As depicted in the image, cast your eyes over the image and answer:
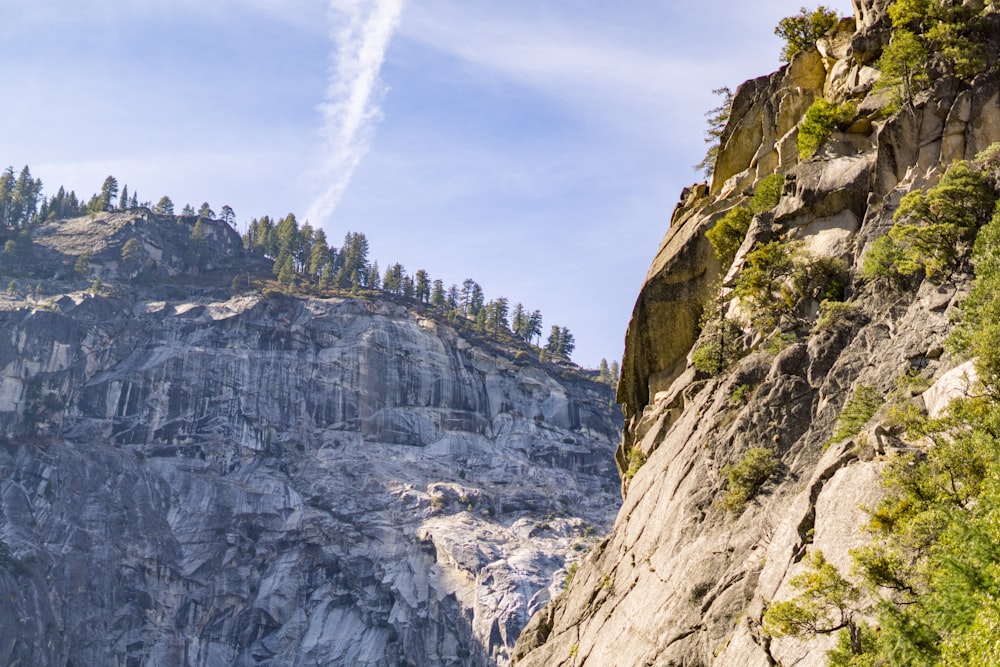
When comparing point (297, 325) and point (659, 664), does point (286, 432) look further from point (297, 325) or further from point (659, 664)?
point (659, 664)

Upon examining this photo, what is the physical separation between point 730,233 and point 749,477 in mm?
15158

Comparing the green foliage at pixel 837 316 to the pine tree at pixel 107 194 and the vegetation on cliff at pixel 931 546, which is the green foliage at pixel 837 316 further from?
the pine tree at pixel 107 194

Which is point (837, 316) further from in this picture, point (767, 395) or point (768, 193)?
point (768, 193)

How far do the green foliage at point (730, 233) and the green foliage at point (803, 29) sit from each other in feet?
33.6

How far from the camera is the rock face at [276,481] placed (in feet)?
336

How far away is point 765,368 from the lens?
33.8m

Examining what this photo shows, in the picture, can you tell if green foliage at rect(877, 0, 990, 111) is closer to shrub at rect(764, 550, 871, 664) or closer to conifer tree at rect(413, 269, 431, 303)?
shrub at rect(764, 550, 871, 664)

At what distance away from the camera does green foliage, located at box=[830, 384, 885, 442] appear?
89.4 feet

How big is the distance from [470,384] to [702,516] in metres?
107

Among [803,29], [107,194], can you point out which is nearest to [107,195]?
[107,194]

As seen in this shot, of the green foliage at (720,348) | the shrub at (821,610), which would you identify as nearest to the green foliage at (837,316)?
the green foliage at (720,348)

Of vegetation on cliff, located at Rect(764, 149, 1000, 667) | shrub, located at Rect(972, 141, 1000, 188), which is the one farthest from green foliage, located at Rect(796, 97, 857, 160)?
vegetation on cliff, located at Rect(764, 149, 1000, 667)

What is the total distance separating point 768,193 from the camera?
41.3 meters

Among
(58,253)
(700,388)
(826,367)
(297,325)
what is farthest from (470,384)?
(826,367)
